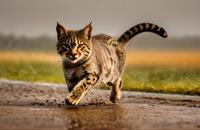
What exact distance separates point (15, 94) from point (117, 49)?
102 inches

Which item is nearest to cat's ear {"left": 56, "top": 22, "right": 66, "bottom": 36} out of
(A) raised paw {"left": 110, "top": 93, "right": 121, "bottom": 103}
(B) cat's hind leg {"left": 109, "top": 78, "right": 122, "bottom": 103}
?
(B) cat's hind leg {"left": 109, "top": 78, "right": 122, "bottom": 103}

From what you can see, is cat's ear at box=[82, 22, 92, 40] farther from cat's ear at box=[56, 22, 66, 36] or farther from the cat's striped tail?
the cat's striped tail

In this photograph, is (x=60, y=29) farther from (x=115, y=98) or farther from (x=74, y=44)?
(x=115, y=98)

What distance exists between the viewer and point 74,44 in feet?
36.8

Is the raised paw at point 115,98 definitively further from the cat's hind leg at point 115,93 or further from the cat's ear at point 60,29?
the cat's ear at point 60,29

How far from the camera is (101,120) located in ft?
29.2

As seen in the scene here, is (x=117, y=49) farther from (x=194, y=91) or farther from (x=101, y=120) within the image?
(x=101, y=120)

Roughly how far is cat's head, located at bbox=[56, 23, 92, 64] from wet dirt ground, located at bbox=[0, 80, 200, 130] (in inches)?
36.9

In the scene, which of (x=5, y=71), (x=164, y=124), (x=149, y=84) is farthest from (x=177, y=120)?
(x=5, y=71)

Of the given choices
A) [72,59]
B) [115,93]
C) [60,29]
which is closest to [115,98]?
[115,93]

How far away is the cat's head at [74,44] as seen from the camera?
11.1 metres

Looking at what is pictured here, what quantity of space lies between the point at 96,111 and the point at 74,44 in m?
1.52

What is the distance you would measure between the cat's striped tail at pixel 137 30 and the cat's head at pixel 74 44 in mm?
2129

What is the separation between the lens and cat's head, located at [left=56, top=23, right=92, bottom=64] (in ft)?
36.5
